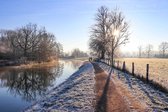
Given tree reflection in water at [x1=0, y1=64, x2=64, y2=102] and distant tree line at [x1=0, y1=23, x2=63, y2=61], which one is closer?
tree reflection in water at [x1=0, y1=64, x2=64, y2=102]

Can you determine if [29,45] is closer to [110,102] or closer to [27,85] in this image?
[27,85]

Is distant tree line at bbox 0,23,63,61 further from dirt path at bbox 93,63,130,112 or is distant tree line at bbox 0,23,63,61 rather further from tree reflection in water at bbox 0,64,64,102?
dirt path at bbox 93,63,130,112

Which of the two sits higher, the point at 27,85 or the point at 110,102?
the point at 110,102

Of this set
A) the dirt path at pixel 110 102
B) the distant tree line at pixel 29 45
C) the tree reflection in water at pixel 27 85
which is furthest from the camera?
the distant tree line at pixel 29 45

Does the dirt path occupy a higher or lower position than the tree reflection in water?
higher

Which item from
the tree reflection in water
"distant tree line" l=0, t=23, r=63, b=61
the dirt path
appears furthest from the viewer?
"distant tree line" l=0, t=23, r=63, b=61

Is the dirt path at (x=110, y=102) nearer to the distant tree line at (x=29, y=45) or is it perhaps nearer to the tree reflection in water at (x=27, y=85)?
the tree reflection in water at (x=27, y=85)

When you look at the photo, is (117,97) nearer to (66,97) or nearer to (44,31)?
(66,97)

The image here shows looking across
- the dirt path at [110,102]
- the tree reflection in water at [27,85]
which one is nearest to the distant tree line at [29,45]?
the tree reflection in water at [27,85]

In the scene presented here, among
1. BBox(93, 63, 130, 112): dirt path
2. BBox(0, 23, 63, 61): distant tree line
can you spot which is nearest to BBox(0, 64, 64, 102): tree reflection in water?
BBox(93, 63, 130, 112): dirt path

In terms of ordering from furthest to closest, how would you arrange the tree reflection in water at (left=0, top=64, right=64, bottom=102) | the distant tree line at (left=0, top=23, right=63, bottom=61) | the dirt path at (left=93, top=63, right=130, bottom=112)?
the distant tree line at (left=0, top=23, right=63, bottom=61) < the tree reflection in water at (left=0, top=64, right=64, bottom=102) < the dirt path at (left=93, top=63, right=130, bottom=112)

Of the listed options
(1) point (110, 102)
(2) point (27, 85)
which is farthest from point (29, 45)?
(1) point (110, 102)

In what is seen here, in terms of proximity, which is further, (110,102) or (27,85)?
(27,85)

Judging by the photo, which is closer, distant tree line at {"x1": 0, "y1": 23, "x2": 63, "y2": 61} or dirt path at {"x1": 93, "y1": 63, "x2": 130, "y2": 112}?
dirt path at {"x1": 93, "y1": 63, "x2": 130, "y2": 112}
